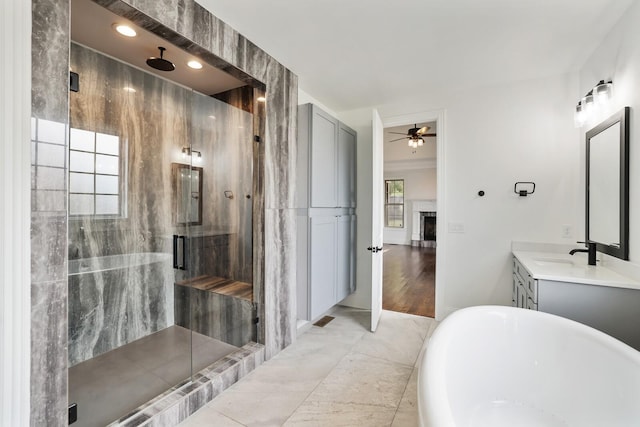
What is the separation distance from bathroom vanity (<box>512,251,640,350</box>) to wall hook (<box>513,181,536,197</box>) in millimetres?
897

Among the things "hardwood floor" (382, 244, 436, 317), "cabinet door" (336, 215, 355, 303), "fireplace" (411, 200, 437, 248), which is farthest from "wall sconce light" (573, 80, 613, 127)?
"fireplace" (411, 200, 437, 248)

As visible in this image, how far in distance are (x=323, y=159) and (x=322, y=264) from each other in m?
1.09

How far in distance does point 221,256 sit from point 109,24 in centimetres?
202

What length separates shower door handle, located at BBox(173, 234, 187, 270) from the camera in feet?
9.38

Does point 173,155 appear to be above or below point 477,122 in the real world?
below

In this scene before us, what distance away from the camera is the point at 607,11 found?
187 centimetres

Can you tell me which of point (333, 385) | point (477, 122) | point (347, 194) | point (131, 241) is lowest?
point (333, 385)

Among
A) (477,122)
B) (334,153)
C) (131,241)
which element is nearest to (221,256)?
(131,241)

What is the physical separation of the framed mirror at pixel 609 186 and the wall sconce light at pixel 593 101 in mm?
130

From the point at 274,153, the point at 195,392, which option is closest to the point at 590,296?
the point at 274,153

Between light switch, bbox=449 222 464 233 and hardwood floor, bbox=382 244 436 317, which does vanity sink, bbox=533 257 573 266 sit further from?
hardwood floor, bbox=382 244 436 317

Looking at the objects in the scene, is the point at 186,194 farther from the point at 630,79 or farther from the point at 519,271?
the point at 630,79

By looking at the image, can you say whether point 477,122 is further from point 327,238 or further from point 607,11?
point 327,238

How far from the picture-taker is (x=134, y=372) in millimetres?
2266
